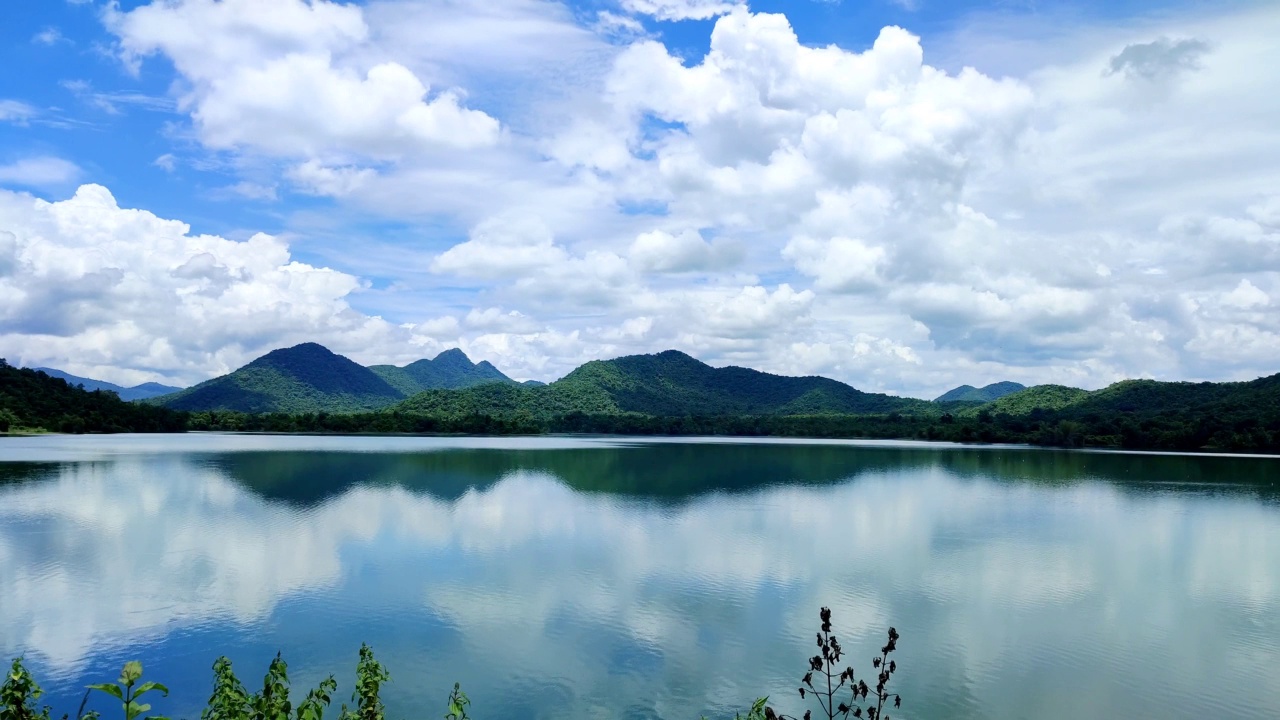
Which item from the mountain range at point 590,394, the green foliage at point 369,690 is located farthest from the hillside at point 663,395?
the green foliage at point 369,690

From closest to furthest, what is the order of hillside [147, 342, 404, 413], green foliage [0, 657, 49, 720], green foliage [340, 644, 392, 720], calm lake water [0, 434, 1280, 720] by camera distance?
green foliage [0, 657, 49, 720], green foliage [340, 644, 392, 720], calm lake water [0, 434, 1280, 720], hillside [147, 342, 404, 413]

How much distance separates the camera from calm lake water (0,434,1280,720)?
12.8m

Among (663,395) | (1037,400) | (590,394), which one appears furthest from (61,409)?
(1037,400)

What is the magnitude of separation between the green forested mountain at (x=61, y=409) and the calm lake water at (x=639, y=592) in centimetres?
4767

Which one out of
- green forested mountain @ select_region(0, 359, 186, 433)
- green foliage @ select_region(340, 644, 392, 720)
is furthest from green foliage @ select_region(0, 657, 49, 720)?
green forested mountain @ select_region(0, 359, 186, 433)

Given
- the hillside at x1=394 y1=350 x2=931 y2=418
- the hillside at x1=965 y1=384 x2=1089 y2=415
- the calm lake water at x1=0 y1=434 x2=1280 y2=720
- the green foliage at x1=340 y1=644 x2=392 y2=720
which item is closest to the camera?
the green foliage at x1=340 y1=644 x2=392 y2=720

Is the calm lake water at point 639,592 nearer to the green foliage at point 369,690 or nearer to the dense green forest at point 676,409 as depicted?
the green foliage at point 369,690

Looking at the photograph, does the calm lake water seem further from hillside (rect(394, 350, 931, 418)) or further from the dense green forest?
hillside (rect(394, 350, 931, 418))

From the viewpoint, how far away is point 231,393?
162 meters

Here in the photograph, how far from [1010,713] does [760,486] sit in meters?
31.1

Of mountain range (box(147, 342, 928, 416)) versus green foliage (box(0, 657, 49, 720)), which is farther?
mountain range (box(147, 342, 928, 416))

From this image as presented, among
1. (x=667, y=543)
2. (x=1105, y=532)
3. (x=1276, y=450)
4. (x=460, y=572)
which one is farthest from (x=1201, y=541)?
(x=1276, y=450)

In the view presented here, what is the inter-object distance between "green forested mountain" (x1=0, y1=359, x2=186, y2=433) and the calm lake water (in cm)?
4767

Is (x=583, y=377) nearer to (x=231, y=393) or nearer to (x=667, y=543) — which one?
(x=231, y=393)
